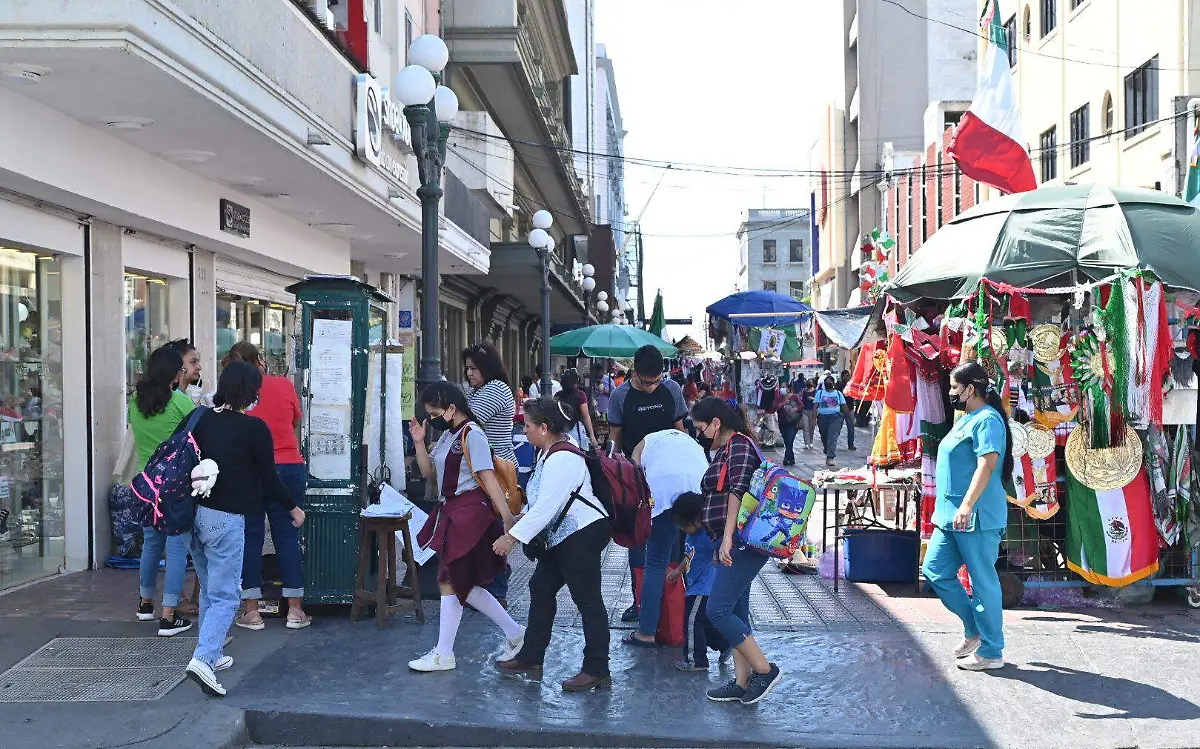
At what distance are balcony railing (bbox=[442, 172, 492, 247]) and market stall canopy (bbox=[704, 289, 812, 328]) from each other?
403cm

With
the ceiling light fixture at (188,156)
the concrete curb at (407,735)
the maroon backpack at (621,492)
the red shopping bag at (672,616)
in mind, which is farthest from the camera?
the ceiling light fixture at (188,156)

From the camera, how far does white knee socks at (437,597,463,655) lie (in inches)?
255

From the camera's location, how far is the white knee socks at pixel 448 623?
255 inches

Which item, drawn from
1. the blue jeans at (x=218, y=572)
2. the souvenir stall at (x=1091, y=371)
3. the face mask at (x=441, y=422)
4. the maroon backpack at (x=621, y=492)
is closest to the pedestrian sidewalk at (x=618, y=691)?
the blue jeans at (x=218, y=572)

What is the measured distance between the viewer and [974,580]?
6.62 m

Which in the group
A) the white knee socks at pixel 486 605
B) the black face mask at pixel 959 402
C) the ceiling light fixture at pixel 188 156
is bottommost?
the white knee socks at pixel 486 605

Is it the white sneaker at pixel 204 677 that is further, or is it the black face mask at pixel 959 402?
the black face mask at pixel 959 402

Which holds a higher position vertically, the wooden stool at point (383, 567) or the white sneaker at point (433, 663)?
the wooden stool at point (383, 567)

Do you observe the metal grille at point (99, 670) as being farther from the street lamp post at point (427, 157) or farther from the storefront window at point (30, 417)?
the street lamp post at point (427, 157)

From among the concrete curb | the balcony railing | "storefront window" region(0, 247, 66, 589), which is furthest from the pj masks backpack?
the balcony railing

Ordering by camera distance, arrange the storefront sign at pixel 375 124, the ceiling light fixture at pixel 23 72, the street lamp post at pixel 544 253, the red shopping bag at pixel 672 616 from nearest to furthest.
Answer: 1. the ceiling light fixture at pixel 23 72
2. the red shopping bag at pixel 672 616
3. the storefront sign at pixel 375 124
4. the street lamp post at pixel 544 253

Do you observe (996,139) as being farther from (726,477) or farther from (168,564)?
(168,564)

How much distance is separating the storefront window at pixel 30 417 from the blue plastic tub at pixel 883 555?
6411 mm

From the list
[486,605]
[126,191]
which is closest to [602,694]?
[486,605]
